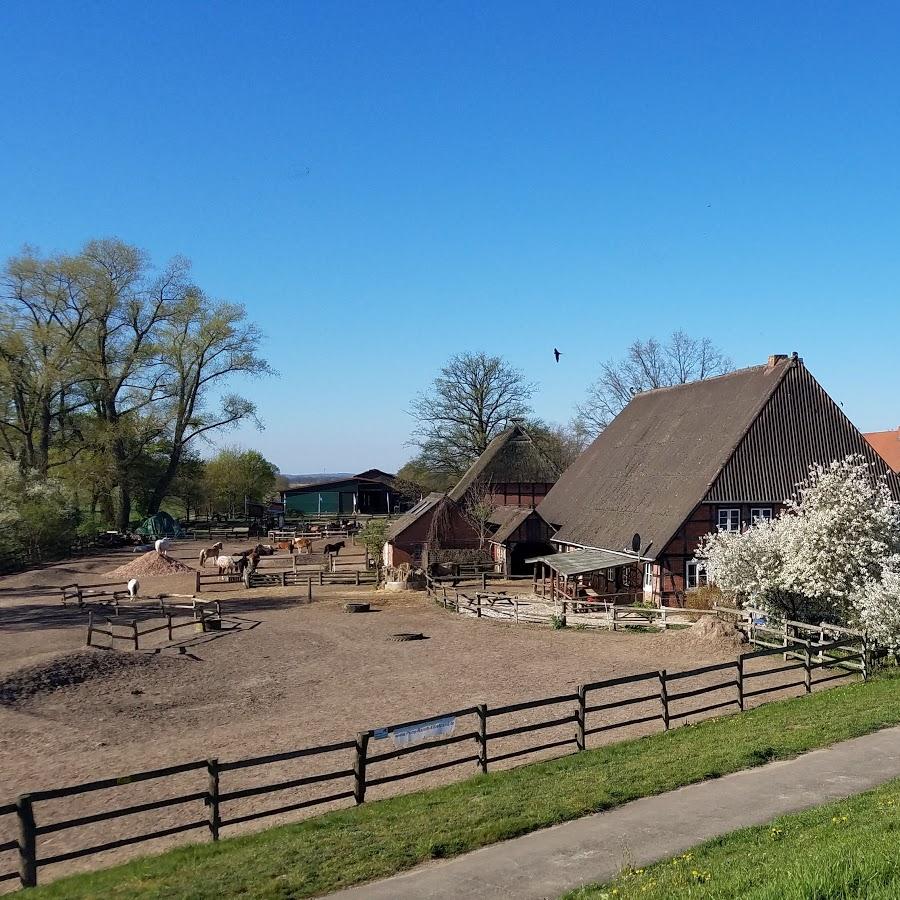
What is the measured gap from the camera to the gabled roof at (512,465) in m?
47.2

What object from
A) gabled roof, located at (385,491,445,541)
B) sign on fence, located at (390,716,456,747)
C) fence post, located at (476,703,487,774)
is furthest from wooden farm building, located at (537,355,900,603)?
sign on fence, located at (390,716,456,747)

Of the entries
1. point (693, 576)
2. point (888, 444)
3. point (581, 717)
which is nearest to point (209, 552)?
point (693, 576)

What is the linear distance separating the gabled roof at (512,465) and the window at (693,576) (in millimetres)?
17601

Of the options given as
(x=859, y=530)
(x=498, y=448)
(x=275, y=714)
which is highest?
(x=498, y=448)

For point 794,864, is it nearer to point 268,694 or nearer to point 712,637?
point 268,694

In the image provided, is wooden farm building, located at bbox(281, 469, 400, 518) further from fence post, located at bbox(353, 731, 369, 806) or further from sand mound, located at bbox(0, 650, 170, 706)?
fence post, located at bbox(353, 731, 369, 806)

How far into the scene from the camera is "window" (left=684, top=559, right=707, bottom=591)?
100 ft

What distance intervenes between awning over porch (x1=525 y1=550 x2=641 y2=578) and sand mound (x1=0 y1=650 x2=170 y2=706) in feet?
49.4

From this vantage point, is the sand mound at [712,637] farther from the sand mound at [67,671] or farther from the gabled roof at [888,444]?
the gabled roof at [888,444]

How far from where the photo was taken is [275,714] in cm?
1789

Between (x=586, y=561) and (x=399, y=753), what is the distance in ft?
69.3

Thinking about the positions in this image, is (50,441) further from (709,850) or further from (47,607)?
(709,850)

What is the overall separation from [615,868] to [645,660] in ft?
45.0

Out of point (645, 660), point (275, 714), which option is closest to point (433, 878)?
point (275, 714)
